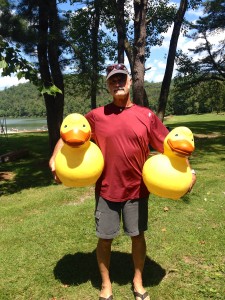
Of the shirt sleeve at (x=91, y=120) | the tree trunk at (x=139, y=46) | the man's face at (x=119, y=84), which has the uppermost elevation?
the tree trunk at (x=139, y=46)

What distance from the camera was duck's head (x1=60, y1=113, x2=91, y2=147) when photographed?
2842 millimetres

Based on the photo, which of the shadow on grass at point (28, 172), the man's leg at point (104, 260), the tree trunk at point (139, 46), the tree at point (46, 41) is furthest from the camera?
the tree trunk at point (139, 46)

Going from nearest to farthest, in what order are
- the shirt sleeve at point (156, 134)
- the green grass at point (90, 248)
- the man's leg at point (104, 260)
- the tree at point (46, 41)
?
the shirt sleeve at point (156, 134) < the man's leg at point (104, 260) < the green grass at point (90, 248) < the tree at point (46, 41)

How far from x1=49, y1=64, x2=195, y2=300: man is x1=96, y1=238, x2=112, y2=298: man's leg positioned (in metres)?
0.02

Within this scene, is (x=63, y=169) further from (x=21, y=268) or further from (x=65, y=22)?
(x=65, y=22)

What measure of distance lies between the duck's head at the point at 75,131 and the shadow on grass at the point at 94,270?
5.72 feet

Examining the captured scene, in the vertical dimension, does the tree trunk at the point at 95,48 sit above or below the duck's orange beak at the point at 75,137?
above

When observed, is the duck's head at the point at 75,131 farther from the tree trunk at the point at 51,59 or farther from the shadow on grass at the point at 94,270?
the tree trunk at the point at 51,59

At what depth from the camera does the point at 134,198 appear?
10.2 feet

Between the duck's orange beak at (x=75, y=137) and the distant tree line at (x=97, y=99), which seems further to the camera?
the distant tree line at (x=97, y=99)

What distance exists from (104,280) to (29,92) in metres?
162

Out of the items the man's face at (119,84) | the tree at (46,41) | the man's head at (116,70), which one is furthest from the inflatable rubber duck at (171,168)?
the tree at (46,41)

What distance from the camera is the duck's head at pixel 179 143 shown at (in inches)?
111

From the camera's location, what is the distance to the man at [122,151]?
2988mm
